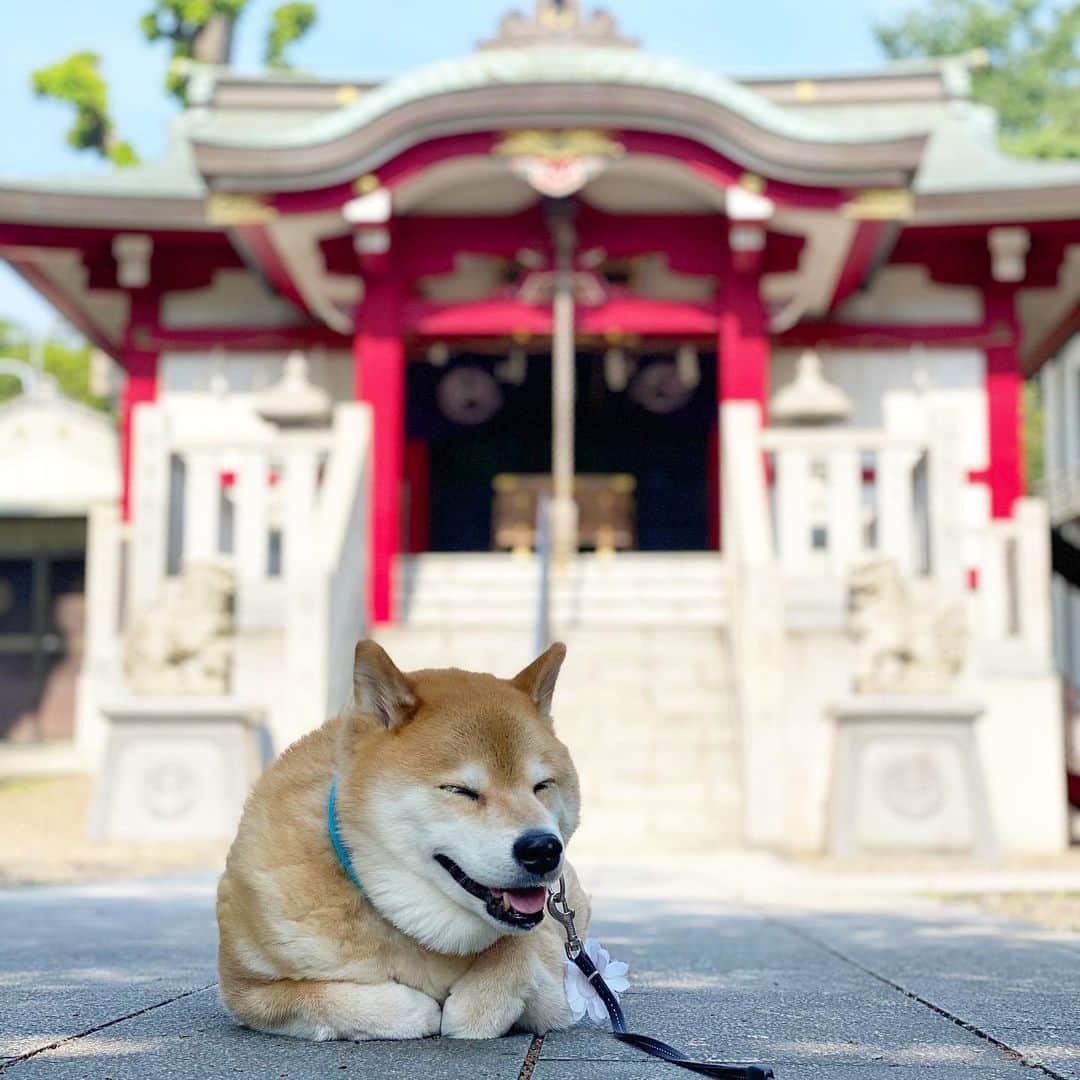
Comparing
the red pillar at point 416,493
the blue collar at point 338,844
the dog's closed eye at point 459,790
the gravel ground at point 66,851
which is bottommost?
the gravel ground at point 66,851

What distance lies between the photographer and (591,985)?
9.50ft

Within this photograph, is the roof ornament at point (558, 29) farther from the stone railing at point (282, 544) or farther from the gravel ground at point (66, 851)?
the gravel ground at point (66, 851)

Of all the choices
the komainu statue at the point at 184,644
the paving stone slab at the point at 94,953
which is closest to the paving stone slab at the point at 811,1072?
the paving stone slab at the point at 94,953

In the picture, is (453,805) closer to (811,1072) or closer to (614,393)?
(811,1072)

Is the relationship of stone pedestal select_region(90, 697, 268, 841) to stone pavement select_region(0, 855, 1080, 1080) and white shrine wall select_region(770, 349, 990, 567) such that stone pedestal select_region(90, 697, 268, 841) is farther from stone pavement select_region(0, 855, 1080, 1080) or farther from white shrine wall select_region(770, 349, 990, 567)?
white shrine wall select_region(770, 349, 990, 567)

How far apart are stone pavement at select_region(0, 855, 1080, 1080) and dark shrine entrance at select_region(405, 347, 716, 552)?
33.2 ft

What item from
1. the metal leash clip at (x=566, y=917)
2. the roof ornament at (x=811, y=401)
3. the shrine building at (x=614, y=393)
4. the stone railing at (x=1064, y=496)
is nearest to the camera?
the metal leash clip at (x=566, y=917)

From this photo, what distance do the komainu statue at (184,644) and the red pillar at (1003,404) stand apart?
7721 millimetres

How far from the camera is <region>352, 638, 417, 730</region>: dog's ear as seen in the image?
2.61 m

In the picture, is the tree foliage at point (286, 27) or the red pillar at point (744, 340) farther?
the tree foliage at point (286, 27)

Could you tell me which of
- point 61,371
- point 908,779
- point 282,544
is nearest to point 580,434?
point 282,544

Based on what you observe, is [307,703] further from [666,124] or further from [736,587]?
[666,124]

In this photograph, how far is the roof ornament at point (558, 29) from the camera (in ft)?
49.8

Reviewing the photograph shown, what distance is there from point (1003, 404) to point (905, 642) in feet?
18.1
